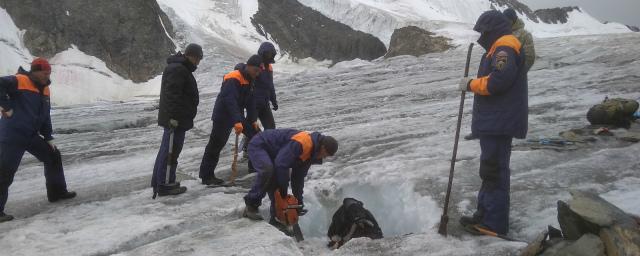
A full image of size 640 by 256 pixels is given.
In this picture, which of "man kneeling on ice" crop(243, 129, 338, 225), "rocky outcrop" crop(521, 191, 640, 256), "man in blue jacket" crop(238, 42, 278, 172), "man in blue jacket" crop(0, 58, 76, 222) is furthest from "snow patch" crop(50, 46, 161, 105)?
"rocky outcrop" crop(521, 191, 640, 256)

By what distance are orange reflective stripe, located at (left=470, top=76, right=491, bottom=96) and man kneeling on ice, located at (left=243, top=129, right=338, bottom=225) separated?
125 centimetres

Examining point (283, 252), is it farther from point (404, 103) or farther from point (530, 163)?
point (404, 103)

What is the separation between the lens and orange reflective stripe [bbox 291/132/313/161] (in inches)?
173

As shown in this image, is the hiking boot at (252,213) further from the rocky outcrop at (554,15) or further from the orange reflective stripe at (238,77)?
the rocky outcrop at (554,15)

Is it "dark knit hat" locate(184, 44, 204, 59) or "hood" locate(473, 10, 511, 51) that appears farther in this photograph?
"dark knit hat" locate(184, 44, 204, 59)

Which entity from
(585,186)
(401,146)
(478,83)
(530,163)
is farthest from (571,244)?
(401,146)

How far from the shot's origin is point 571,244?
10.6 ft

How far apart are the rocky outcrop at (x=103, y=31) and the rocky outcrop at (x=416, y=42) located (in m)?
17.5

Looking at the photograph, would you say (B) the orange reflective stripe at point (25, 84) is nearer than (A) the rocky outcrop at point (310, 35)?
Yes

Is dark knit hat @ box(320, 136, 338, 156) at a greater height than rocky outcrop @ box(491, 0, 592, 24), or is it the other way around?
rocky outcrop @ box(491, 0, 592, 24)

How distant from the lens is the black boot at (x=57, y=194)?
534 cm

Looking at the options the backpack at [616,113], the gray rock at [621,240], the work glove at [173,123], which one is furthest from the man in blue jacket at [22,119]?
the backpack at [616,113]

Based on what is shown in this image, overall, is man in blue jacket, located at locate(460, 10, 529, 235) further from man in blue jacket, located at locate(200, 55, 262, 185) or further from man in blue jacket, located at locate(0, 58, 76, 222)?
man in blue jacket, located at locate(0, 58, 76, 222)

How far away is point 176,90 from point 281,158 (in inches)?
60.7
